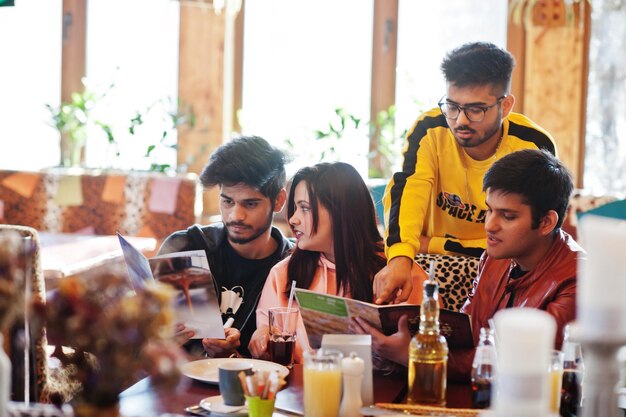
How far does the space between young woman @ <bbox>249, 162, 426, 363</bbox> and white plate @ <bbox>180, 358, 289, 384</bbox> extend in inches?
17.0

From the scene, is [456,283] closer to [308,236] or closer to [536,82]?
[308,236]

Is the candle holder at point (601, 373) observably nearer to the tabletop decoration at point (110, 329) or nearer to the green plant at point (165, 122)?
the tabletop decoration at point (110, 329)

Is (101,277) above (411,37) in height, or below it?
below

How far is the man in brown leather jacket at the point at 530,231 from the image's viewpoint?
83.0 inches

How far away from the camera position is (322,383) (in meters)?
1.62

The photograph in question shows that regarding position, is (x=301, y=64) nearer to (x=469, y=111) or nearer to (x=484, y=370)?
(x=469, y=111)

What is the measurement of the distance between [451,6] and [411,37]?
0.94 feet

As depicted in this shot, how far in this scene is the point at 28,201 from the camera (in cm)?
470

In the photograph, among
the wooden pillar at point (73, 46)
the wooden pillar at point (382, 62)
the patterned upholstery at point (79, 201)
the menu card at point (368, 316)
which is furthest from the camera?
the wooden pillar at point (73, 46)

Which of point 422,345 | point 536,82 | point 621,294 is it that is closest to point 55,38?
point 536,82

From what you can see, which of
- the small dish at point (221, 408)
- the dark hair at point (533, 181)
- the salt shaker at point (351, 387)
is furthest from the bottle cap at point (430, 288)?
the dark hair at point (533, 181)

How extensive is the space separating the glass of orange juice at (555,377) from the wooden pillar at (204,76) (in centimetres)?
371

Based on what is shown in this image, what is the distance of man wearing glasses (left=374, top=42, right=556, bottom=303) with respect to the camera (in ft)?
8.02

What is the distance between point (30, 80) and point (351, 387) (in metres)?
4.48
